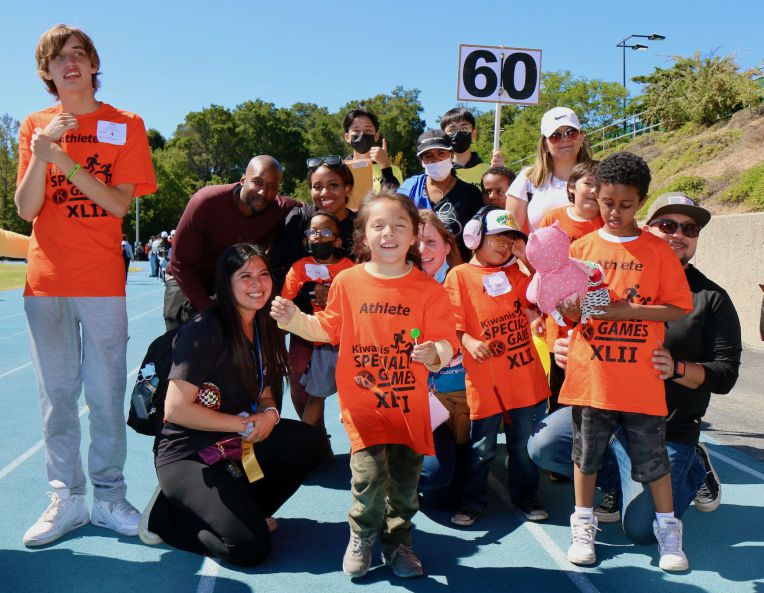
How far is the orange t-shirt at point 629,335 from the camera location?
3041 millimetres

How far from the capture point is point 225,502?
3.10 meters

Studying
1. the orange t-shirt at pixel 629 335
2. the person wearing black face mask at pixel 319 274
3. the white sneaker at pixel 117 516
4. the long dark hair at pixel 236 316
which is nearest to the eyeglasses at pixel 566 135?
the orange t-shirt at pixel 629 335

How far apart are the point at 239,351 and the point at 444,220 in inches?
66.2

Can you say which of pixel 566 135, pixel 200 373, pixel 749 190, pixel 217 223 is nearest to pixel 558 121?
pixel 566 135

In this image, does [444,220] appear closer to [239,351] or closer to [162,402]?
[239,351]

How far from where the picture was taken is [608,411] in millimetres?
3125

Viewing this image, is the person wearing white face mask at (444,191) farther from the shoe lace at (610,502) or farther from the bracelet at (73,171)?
the bracelet at (73,171)

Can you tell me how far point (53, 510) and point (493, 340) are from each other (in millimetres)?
2538

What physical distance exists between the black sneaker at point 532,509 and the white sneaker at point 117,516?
2135mm

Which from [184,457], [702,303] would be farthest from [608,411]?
[184,457]

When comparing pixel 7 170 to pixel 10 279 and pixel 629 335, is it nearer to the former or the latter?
pixel 10 279

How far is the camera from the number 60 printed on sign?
5949mm

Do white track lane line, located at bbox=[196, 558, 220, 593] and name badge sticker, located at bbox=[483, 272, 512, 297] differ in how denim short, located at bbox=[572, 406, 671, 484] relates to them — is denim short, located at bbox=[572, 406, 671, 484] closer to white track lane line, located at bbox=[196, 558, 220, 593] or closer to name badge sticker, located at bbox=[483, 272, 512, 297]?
name badge sticker, located at bbox=[483, 272, 512, 297]

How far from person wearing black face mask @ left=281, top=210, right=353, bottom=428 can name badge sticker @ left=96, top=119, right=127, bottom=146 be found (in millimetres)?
1182
